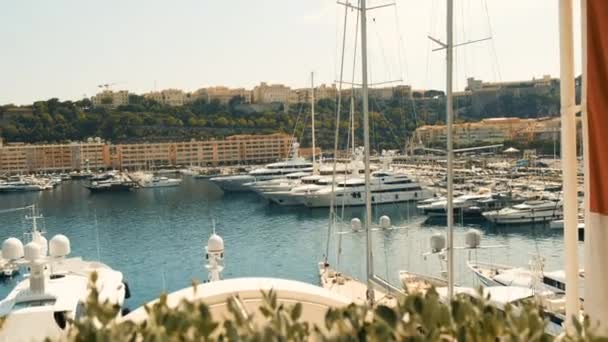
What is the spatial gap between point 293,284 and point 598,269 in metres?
1.49

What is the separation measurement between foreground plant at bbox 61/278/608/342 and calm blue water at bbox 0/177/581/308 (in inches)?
546

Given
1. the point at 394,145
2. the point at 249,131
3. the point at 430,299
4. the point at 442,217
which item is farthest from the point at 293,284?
the point at 249,131

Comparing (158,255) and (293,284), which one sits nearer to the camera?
(293,284)

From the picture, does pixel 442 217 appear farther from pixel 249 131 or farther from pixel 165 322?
pixel 249 131

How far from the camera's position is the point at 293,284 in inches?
145

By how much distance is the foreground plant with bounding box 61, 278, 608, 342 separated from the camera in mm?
1410

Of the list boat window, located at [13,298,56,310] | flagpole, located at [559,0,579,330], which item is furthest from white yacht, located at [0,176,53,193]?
flagpole, located at [559,0,579,330]

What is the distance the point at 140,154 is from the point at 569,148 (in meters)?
62.5

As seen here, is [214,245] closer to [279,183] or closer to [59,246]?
[59,246]

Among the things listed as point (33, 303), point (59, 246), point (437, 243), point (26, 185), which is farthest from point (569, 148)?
point (26, 185)

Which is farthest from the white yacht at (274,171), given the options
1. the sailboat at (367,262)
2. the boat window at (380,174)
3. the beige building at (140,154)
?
the sailboat at (367,262)

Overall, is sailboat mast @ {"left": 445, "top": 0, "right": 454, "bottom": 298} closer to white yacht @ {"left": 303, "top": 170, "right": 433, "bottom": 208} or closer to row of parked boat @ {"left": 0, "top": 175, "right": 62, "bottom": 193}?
white yacht @ {"left": 303, "top": 170, "right": 433, "bottom": 208}

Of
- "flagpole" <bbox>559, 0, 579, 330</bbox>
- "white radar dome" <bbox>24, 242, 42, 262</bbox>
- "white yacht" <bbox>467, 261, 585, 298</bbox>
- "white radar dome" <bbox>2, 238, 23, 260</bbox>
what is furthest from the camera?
"white yacht" <bbox>467, 261, 585, 298</bbox>

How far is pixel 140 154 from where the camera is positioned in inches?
2507
